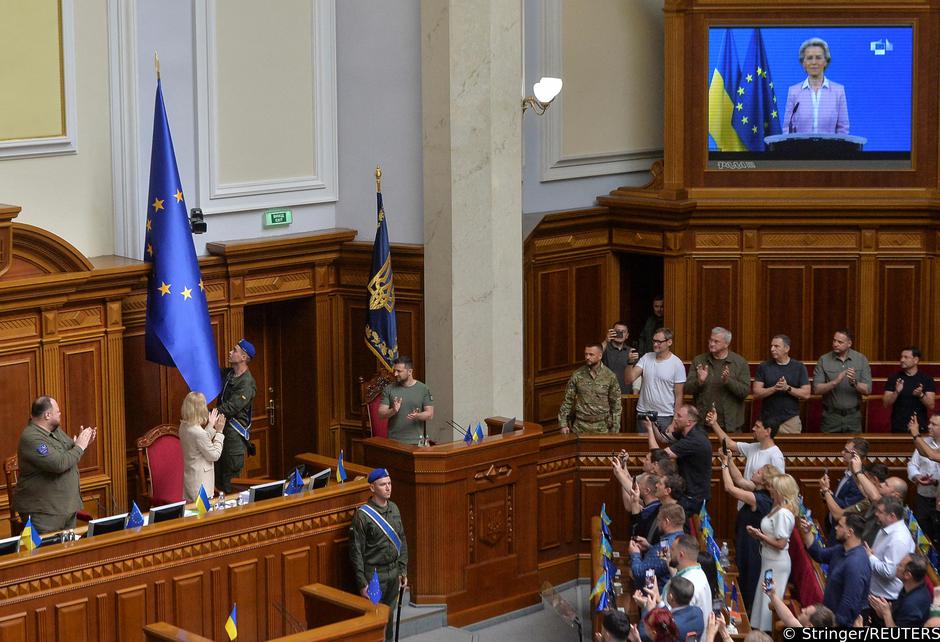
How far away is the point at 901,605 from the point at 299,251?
6154mm

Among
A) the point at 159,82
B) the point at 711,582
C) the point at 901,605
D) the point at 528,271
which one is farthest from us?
the point at 528,271

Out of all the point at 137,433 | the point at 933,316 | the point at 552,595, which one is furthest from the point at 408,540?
the point at 933,316

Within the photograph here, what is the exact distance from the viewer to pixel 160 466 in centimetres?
1173

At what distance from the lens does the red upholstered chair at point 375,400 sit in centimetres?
1261

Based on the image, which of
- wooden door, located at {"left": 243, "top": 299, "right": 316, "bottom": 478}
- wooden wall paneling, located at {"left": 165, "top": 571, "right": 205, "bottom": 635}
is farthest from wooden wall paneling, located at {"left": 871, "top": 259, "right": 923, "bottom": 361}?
wooden wall paneling, located at {"left": 165, "top": 571, "right": 205, "bottom": 635}

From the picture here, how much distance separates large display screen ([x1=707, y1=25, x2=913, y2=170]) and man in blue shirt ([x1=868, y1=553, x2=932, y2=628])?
6231 mm

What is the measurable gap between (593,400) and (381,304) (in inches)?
74.9

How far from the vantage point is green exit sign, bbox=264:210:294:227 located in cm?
1322

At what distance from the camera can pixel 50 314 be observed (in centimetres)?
1134

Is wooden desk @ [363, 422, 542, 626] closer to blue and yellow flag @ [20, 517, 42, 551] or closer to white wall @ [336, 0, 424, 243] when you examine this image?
white wall @ [336, 0, 424, 243]

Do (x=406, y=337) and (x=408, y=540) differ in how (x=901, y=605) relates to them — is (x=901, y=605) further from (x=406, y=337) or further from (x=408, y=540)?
(x=406, y=337)

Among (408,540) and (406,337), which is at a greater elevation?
(406,337)

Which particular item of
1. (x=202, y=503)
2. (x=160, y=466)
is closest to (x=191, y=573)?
(x=202, y=503)

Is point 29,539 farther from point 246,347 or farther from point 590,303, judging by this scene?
point 590,303
